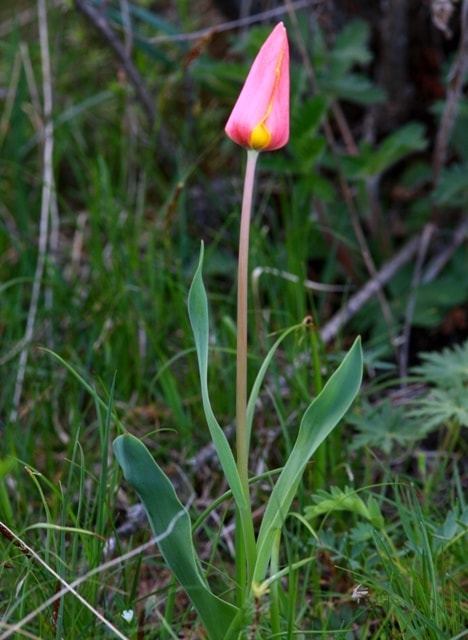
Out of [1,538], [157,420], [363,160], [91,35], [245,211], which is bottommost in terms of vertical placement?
[157,420]

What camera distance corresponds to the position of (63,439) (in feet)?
6.12

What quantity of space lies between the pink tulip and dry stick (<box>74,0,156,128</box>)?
1467 mm

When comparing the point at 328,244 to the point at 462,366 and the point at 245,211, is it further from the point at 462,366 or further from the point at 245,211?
the point at 245,211

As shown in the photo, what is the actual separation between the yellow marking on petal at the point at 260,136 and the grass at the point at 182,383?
0.41m

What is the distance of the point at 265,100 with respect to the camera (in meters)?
1.12

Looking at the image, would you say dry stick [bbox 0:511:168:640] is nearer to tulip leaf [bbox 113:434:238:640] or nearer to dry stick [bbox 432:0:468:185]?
tulip leaf [bbox 113:434:238:640]

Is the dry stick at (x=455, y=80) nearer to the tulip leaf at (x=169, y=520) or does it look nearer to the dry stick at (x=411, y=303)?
the dry stick at (x=411, y=303)

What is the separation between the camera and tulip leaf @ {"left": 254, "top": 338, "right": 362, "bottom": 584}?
1143mm

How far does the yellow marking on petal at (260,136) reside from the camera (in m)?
1.12

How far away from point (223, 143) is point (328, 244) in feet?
2.02

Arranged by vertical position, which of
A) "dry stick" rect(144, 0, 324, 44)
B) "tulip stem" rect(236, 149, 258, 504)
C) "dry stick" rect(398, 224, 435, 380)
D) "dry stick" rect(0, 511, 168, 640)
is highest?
"dry stick" rect(144, 0, 324, 44)

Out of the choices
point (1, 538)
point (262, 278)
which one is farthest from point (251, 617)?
point (262, 278)

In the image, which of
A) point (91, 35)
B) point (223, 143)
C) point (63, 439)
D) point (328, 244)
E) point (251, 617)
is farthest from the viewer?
point (91, 35)

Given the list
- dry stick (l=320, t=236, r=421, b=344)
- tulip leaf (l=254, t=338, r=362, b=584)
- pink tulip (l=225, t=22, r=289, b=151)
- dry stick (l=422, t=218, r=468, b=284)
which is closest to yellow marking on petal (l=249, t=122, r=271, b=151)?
pink tulip (l=225, t=22, r=289, b=151)
